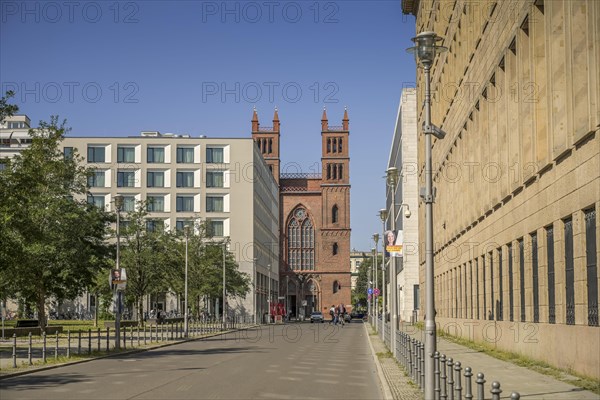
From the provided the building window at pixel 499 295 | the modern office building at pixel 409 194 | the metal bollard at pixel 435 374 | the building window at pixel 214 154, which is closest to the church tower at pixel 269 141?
the building window at pixel 214 154

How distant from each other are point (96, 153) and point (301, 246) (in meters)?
50.3

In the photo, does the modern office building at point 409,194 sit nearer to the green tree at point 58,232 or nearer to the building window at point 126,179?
the building window at point 126,179

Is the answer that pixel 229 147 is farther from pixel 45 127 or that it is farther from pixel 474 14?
pixel 474 14

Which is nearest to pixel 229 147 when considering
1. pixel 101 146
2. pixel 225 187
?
pixel 225 187

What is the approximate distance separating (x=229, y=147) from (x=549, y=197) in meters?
82.6

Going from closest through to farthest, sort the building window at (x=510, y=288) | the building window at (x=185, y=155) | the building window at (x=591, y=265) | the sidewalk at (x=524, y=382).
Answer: the sidewalk at (x=524, y=382)
the building window at (x=591, y=265)
the building window at (x=510, y=288)
the building window at (x=185, y=155)

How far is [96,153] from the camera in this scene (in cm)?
10294

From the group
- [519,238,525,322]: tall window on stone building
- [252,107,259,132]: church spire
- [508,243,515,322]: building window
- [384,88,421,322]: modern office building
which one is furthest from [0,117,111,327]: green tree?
[252,107,259,132]: church spire

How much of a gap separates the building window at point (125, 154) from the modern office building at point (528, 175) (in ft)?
207

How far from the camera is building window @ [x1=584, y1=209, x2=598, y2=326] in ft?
60.1

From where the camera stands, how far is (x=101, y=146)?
338 ft

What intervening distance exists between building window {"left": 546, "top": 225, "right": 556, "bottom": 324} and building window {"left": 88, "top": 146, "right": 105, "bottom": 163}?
280 feet

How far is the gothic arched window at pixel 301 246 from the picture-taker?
145 meters

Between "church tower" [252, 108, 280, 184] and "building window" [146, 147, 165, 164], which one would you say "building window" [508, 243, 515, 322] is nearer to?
"building window" [146, 147, 165, 164]
